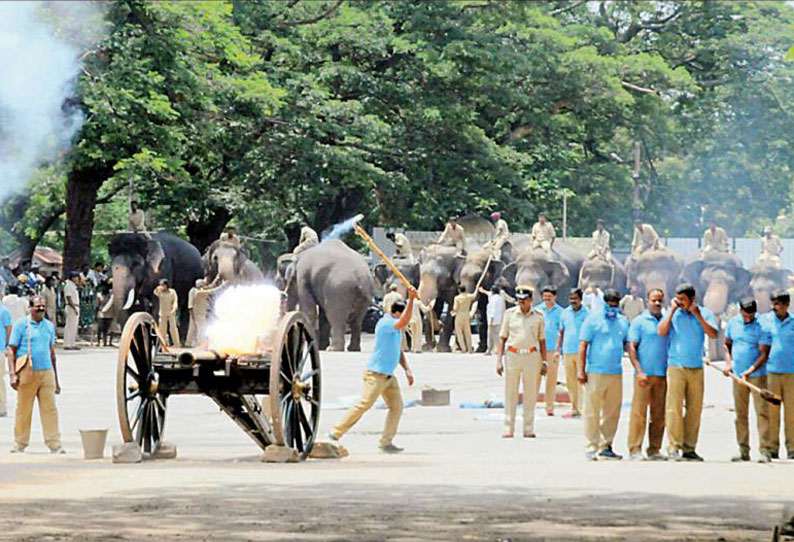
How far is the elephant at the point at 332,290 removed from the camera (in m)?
39.2

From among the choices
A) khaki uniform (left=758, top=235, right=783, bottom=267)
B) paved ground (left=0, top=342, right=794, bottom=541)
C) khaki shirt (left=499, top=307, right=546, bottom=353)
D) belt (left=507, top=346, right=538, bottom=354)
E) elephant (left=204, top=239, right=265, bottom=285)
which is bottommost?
paved ground (left=0, top=342, right=794, bottom=541)

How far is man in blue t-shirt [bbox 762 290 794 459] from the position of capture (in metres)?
16.9

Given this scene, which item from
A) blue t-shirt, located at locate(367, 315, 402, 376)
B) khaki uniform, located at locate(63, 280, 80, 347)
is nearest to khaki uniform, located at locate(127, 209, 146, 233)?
khaki uniform, located at locate(63, 280, 80, 347)

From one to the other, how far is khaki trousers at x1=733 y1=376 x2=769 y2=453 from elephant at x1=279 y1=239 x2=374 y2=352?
72.1 ft

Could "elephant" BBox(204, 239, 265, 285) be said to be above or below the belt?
above

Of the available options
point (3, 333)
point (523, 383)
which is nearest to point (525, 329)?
point (523, 383)

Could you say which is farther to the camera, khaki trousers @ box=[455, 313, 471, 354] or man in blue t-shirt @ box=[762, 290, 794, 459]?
khaki trousers @ box=[455, 313, 471, 354]

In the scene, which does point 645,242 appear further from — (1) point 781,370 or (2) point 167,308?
(1) point 781,370

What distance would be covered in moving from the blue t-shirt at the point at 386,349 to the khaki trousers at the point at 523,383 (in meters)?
1.71

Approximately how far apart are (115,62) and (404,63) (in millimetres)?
14991

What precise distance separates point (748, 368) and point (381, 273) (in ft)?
97.6

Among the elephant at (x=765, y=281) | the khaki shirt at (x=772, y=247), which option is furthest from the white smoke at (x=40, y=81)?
the khaki shirt at (x=772, y=247)

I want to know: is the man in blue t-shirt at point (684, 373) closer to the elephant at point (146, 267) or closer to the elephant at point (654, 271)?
the elephant at point (146, 267)

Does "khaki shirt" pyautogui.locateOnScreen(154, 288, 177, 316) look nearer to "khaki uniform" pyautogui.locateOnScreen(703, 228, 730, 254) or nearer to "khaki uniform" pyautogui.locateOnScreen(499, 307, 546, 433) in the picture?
"khaki uniform" pyautogui.locateOnScreen(703, 228, 730, 254)
